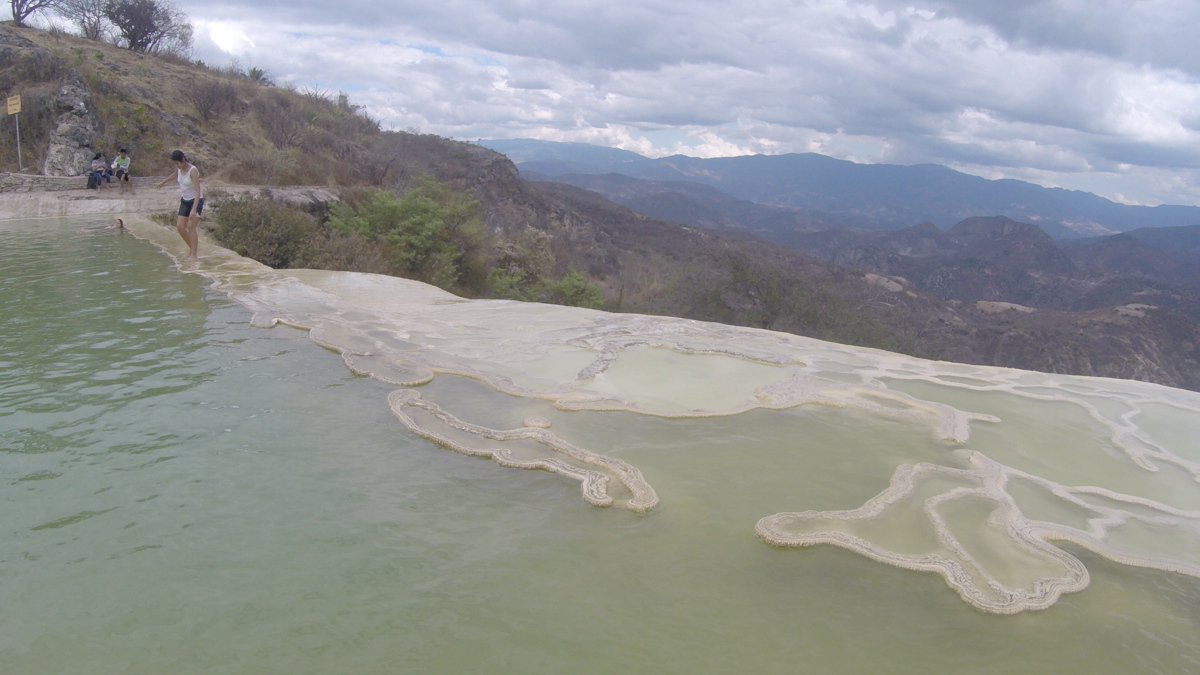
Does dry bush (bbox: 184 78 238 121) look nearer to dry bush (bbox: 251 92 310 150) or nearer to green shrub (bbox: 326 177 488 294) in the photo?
dry bush (bbox: 251 92 310 150)

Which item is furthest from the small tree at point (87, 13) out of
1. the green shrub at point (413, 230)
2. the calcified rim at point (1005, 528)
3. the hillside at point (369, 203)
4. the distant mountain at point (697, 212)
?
the distant mountain at point (697, 212)

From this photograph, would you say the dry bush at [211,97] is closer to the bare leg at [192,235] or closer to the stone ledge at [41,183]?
the stone ledge at [41,183]

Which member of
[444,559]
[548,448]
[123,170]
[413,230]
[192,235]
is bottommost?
[444,559]

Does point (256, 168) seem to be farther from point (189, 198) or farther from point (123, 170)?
point (189, 198)

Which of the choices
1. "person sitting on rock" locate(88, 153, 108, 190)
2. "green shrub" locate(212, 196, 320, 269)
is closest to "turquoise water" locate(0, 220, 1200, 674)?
"green shrub" locate(212, 196, 320, 269)

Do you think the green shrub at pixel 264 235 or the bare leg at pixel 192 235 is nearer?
the bare leg at pixel 192 235

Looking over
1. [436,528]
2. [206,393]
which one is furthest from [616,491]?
[206,393]

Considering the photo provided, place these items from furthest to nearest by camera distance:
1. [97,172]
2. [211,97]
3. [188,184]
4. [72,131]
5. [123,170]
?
1. [211,97]
2. [72,131]
3. [97,172]
4. [123,170]
5. [188,184]

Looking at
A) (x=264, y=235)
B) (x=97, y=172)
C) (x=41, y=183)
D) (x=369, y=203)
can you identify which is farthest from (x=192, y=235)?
(x=41, y=183)
